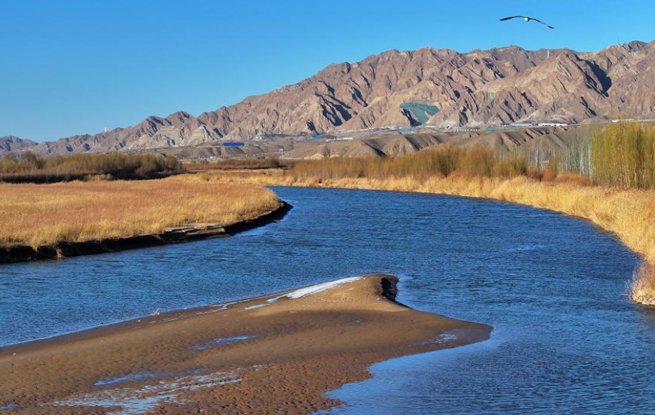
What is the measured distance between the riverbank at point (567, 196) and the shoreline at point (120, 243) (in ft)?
59.7

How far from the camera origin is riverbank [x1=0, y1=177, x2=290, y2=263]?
2936cm

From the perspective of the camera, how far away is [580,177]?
67688 mm

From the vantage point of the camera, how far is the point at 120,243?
31781 mm

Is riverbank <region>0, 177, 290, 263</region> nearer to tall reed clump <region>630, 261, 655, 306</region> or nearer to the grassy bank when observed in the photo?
tall reed clump <region>630, 261, 655, 306</region>

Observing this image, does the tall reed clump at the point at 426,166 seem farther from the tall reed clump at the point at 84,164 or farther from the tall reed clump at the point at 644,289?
the tall reed clump at the point at 644,289

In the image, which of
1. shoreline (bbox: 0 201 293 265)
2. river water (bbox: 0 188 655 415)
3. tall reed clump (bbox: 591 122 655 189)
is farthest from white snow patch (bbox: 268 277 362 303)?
tall reed clump (bbox: 591 122 655 189)

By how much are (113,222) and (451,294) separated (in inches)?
783

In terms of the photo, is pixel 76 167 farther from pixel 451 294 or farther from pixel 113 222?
pixel 451 294

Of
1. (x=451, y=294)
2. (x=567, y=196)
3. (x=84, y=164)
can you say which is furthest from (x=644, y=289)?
(x=84, y=164)

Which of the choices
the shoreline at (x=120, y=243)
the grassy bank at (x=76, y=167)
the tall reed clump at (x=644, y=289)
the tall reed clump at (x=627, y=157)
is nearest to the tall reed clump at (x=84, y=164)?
the grassy bank at (x=76, y=167)

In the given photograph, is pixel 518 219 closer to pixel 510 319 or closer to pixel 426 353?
pixel 510 319

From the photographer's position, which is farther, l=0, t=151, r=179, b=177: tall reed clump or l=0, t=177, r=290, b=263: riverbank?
l=0, t=151, r=179, b=177: tall reed clump

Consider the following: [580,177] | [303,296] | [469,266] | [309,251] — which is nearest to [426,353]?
[303,296]

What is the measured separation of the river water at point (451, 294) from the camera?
39.3 ft
